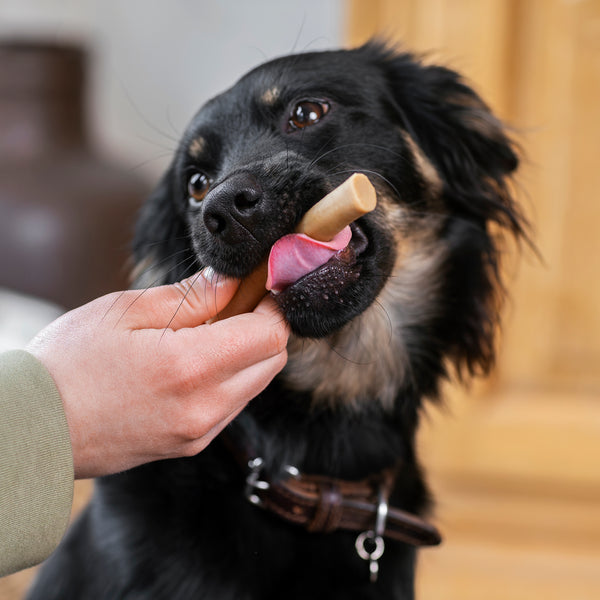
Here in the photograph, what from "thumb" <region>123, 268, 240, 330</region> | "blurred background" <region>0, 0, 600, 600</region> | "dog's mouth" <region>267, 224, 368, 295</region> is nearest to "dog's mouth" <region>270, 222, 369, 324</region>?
"dog's mouth" <region>267, 224, 368, 295</region>

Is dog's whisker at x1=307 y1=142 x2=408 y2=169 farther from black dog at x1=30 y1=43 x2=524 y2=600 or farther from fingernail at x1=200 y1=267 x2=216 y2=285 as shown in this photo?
fingernail at x1=200 y1=267 x2=216 y2=285

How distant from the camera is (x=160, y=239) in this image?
145cm

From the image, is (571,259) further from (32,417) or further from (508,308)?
(32,417)

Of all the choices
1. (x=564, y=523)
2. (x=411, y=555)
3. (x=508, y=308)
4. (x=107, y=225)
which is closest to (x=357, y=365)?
(x=411, y=555)

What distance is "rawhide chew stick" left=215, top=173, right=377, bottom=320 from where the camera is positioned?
2.73 feet

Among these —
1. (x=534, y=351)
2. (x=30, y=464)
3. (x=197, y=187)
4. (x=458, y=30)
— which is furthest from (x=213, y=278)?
(x=534, y=351)

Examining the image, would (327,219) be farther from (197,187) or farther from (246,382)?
(197,187)

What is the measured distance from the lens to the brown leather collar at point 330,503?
1.12m

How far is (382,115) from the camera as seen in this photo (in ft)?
4.42

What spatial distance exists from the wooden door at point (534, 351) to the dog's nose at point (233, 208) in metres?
1.27

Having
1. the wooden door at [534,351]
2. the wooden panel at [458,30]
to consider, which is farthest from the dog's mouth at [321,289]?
the wooden panel at [458,30]

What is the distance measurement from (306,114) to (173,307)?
1.78ft

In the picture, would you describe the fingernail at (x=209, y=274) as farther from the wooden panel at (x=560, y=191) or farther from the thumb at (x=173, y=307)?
the wooden panel at (x=560, y=191)

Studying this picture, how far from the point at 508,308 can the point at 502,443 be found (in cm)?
41
